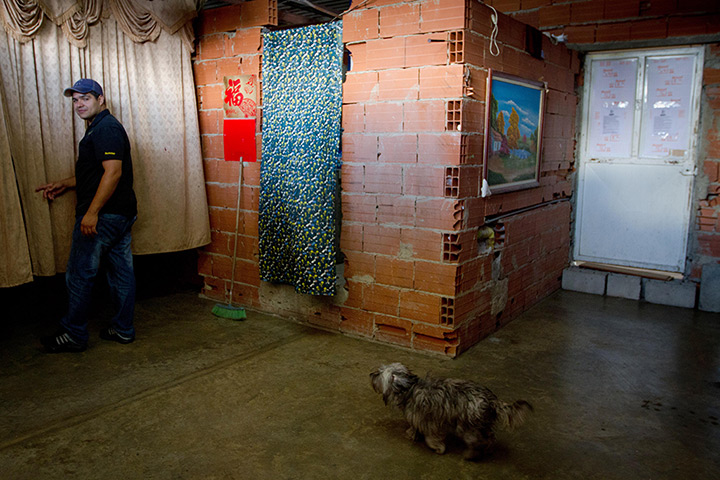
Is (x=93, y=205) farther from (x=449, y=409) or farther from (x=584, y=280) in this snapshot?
(x=584, y=280)

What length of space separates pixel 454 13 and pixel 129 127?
114 inches

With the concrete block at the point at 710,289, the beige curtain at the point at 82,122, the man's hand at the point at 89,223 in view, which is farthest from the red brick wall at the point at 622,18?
the man's hand at the point at 89,223

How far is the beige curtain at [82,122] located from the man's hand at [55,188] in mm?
63

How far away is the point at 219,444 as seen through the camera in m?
3.03

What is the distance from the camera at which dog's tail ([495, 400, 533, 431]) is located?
2818 millimetres

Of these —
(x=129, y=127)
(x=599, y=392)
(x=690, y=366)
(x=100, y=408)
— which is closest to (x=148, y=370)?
(x=100, y=408)

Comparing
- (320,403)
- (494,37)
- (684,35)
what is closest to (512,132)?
(494,37)

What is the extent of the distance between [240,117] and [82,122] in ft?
4.24

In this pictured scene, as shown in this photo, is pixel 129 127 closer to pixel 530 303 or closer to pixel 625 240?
pixel 530 303

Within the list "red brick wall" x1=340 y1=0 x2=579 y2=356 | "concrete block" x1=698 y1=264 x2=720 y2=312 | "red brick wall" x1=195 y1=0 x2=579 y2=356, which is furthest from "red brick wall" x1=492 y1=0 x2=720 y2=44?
"concrete block" x1=698 y1=264 x2=720 y2=312

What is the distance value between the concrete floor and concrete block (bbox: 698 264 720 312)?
0.34 metres

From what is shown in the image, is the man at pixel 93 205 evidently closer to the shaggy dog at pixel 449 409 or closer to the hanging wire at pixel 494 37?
the shaggy dog at pixel 449 409

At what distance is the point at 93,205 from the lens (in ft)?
13.3

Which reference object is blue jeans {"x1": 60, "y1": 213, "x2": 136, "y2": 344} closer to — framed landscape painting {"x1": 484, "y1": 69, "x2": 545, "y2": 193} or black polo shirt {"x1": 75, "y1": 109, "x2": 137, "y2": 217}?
black polo shirt {"x1": 75, "y1": 109, "x2": 137, "y2": 217}
